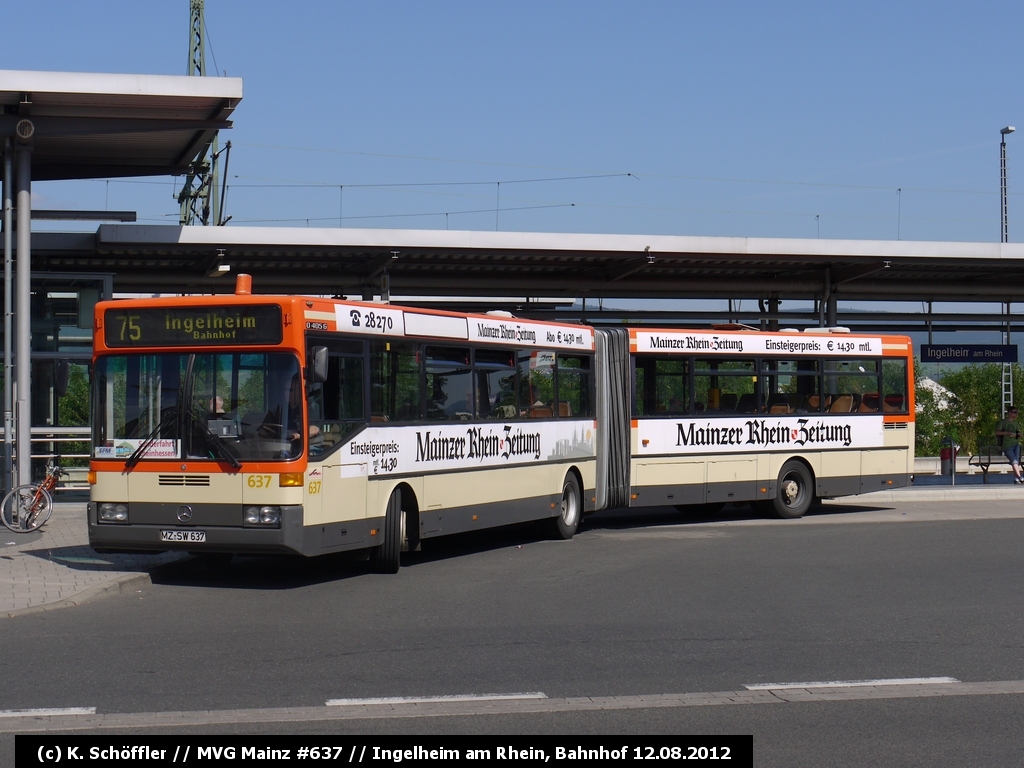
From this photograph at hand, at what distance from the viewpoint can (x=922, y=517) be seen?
20688 mm

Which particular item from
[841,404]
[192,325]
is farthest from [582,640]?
[841,404]

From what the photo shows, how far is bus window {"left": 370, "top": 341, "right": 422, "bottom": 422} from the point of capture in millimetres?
13273

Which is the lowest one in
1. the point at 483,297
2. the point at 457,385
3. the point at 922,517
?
the point at 922,517

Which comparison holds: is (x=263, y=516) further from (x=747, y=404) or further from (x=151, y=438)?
(x=747, y=404)

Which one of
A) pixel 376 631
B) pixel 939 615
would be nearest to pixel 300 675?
pixel 376 631

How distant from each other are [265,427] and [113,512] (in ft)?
6.14

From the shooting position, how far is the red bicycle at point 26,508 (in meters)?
16.8

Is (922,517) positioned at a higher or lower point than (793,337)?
lower

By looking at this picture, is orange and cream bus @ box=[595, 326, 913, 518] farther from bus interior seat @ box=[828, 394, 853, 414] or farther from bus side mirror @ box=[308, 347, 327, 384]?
bus side mirror @ box=[308, 347, 327, 384]

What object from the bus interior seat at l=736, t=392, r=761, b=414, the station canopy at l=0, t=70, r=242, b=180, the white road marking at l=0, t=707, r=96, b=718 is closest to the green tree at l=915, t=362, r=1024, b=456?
the bus interior seat at l=736, t=392, r=761, b=414

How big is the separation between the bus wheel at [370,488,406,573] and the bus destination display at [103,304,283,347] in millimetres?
2396

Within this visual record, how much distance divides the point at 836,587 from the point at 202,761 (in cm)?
801

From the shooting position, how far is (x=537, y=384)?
16.9 m

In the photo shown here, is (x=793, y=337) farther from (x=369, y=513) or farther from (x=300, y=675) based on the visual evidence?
(x=300, y=675)
